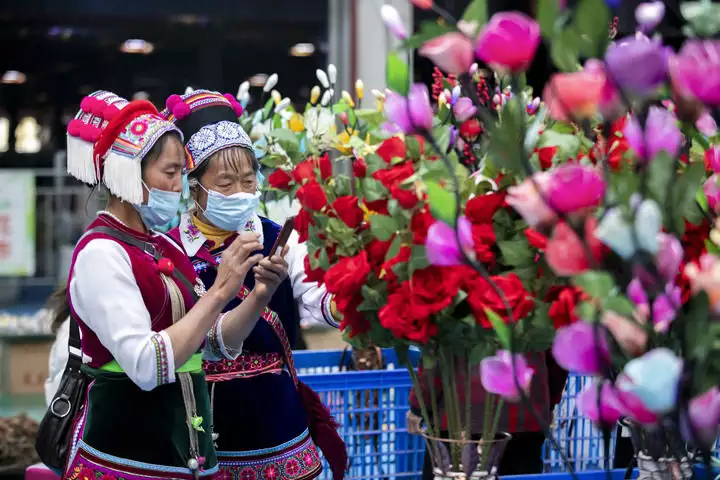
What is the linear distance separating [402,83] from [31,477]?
2.09 m

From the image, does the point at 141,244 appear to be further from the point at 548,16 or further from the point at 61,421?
the point at 548,16

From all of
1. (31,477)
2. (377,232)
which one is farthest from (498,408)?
(31,477)

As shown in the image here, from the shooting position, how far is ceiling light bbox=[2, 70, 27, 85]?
21.1 feet

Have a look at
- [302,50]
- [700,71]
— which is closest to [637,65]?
[700,71]

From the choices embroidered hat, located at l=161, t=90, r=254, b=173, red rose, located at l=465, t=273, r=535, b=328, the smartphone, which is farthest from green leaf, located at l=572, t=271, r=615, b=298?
Result: embroidered hat, located at l=161, t=90, r=254, b=173

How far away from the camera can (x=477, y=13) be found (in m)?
1.17

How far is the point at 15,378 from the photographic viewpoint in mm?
6031

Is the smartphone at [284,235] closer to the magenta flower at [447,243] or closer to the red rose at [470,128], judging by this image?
the red rose at [470,128]

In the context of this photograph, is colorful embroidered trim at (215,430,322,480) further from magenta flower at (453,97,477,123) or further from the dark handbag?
magenta flower at (453,97,477,123)

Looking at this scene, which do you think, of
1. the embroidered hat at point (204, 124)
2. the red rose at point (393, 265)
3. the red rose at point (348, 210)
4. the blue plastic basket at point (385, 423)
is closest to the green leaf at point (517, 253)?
the red rose at point (393, 265)

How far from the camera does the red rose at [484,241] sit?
4.83 feet

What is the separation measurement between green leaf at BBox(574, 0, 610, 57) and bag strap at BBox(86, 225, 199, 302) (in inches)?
50.7

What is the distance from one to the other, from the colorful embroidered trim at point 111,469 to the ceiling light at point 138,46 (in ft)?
14.8

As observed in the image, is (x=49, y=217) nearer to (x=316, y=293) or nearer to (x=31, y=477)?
(x=31, y=477)
